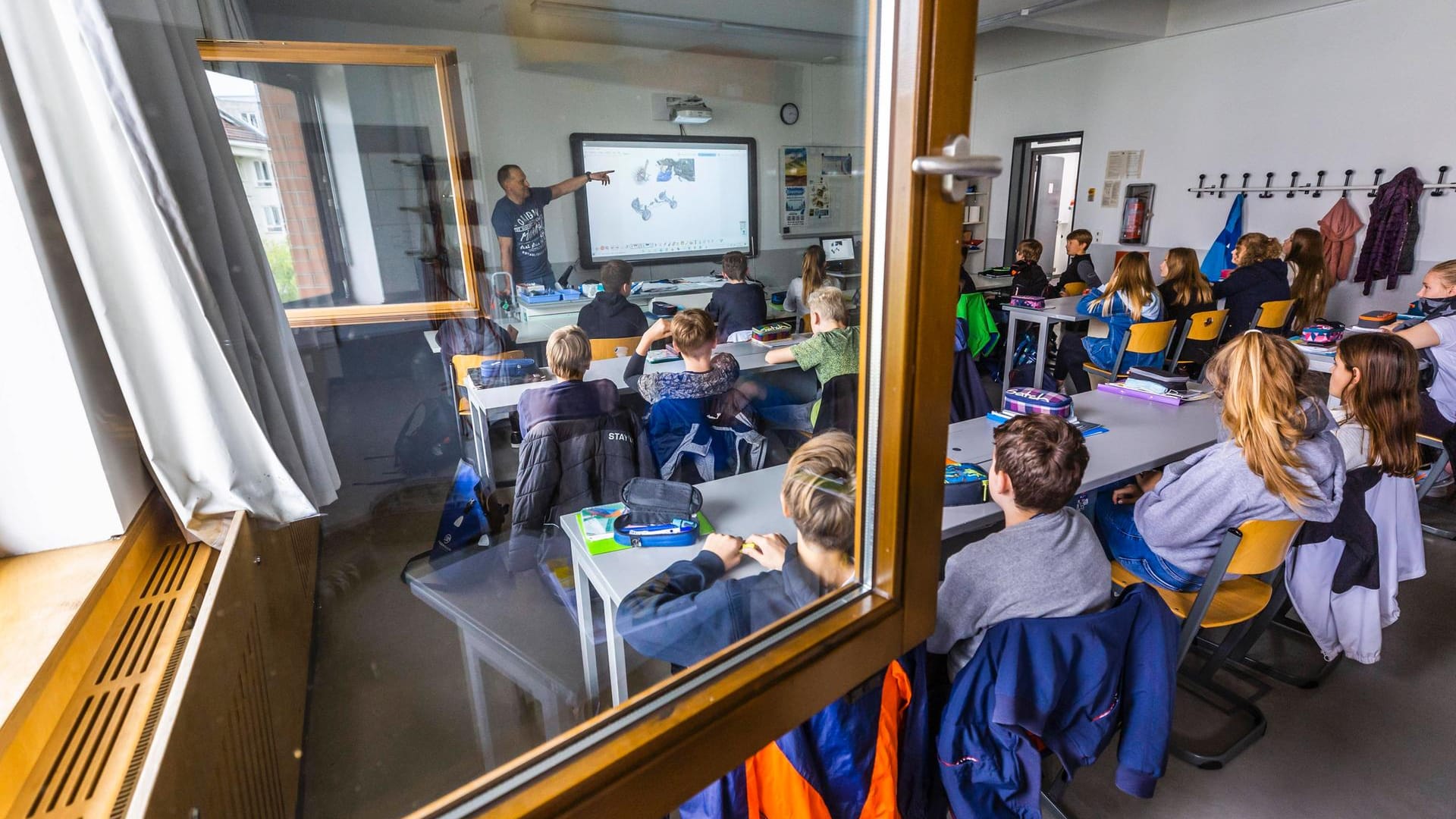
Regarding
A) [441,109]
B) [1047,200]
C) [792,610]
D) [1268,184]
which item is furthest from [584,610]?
[1047,200]

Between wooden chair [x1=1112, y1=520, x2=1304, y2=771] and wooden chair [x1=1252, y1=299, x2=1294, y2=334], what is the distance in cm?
278

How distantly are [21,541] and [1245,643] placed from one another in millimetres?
2845

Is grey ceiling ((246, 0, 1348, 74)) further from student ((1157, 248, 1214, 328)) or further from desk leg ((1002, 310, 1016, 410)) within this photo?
student ((1157, 248, 1214, 328))

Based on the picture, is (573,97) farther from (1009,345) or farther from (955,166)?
(955,166)

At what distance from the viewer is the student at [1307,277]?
4.18m

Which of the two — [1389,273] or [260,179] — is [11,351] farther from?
[1389,273]

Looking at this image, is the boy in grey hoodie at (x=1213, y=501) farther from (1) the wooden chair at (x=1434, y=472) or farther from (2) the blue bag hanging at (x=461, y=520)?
(2) the blue bag hanging at (x=461, y=520)

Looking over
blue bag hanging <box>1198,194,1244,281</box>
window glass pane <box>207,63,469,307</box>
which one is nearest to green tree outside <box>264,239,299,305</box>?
window glass pane <box>207,63,469,307</box>

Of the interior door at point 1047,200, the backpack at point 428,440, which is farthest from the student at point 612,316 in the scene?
the interior door at point 1047,200

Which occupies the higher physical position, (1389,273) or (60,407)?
(60,407)

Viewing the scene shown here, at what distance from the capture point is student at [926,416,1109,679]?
1326 mm

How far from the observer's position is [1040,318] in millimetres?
4379

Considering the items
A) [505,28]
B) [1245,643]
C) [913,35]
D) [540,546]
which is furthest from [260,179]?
[505,28]

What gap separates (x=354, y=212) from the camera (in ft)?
10.1
